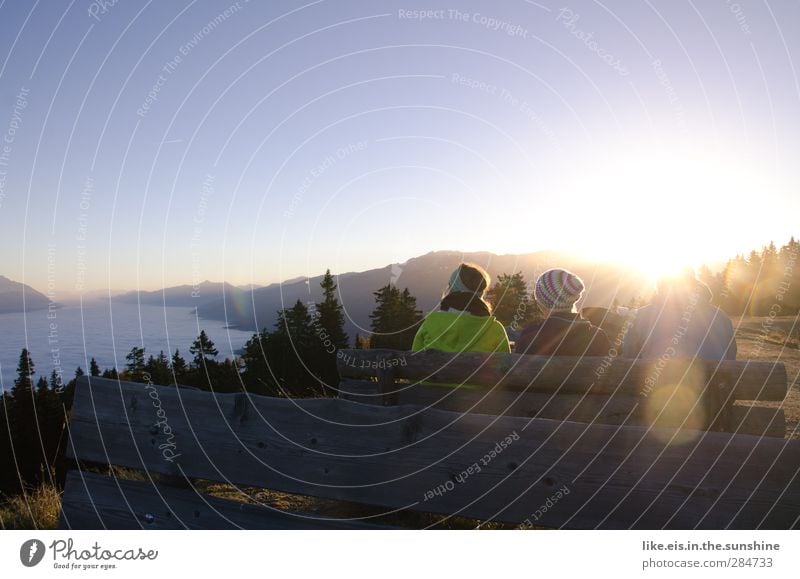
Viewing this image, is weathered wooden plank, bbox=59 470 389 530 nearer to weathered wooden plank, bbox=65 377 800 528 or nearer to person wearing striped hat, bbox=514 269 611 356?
weathered wooden plank, bbox=65 377 800 528

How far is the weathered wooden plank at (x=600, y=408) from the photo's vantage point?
438cm

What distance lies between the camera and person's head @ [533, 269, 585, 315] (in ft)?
19.5

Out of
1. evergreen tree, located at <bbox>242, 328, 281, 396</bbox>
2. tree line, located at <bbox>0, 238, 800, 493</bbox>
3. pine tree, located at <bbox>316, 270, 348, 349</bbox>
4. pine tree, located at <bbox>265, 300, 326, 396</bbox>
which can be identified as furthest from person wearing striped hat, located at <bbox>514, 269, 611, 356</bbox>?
pine tree, located at <bbox>316, 270, 348, 349</bbox>

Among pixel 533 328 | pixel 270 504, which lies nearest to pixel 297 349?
pixel 270 504

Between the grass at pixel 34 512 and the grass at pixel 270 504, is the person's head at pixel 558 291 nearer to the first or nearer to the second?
the grass at pixel 270 504

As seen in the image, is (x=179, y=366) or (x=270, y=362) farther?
(x=270, y=362)

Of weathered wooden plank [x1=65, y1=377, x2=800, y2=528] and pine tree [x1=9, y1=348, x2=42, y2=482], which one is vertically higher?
weathered wooden plank [x1=65, y1=377, x2=800, y2=528]

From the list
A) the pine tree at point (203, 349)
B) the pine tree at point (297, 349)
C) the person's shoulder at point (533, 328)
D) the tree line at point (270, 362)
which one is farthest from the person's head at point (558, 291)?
the pine tree at point (297, 349)

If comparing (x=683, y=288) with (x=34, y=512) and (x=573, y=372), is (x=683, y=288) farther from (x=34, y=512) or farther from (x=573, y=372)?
(x=34, y=512)

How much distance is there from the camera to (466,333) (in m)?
5.85

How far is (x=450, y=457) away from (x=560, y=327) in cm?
236

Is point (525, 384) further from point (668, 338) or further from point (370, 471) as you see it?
point (668, 338)

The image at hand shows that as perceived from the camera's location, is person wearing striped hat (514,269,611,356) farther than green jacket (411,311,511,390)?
No
